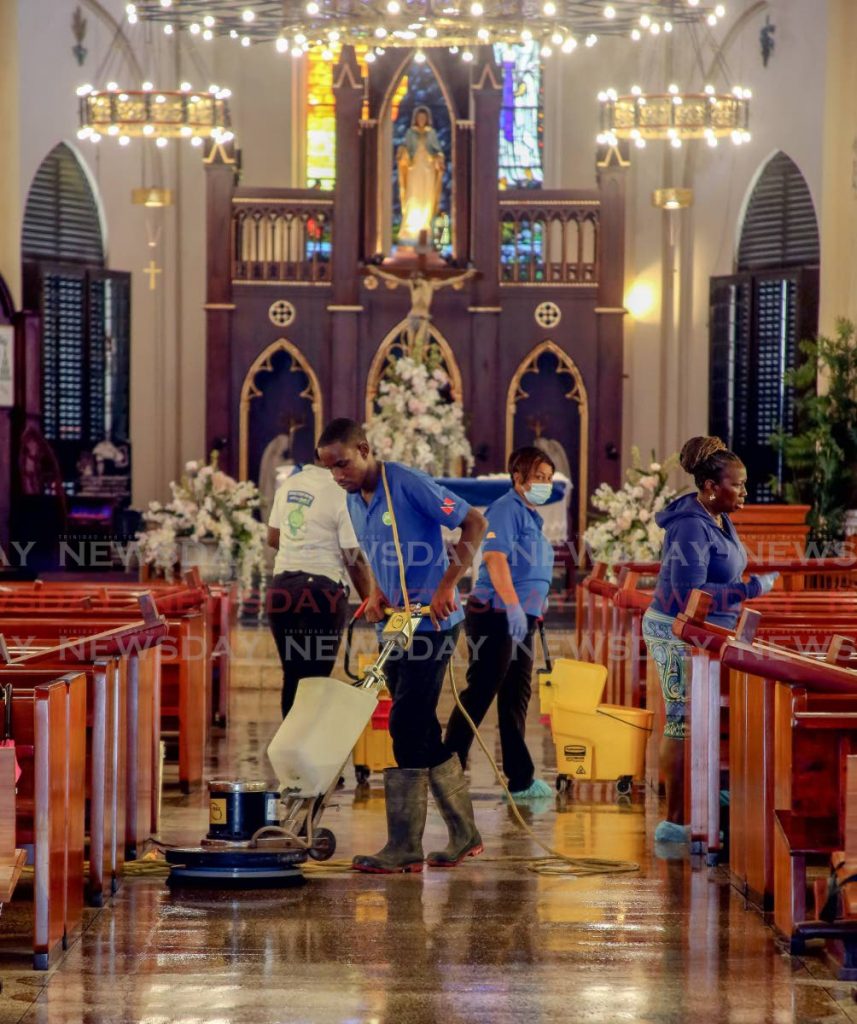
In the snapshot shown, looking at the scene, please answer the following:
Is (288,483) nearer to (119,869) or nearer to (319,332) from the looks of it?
(119,869)

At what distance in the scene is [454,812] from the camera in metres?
6.34

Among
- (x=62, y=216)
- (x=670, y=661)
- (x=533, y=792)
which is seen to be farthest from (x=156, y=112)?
(x=670, y=661)

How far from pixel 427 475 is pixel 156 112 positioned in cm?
974

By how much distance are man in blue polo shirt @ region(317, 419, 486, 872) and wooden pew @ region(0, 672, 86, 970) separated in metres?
1.14

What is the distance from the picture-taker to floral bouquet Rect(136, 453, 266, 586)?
12.2 metres

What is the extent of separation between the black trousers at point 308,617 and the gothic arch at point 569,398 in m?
10.8

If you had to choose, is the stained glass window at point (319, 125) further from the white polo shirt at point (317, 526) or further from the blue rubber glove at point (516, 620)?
the blue rubber glove at point (516, 620)

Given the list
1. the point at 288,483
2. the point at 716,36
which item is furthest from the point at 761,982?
the point at 716,36

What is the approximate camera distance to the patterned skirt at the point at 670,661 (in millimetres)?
6883

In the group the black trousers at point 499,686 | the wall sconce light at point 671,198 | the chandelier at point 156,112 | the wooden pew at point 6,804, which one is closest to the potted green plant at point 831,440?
the wall sconce light at point 671,198

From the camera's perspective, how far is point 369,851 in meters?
6.62

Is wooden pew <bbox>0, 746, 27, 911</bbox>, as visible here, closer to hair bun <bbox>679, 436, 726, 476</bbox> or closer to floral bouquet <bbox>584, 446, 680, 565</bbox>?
hair bun <bbox>679, 436, 726, 476</bbox>

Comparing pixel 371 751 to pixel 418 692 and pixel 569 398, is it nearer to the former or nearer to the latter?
pixel 418 692

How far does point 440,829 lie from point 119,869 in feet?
A: 4.78
